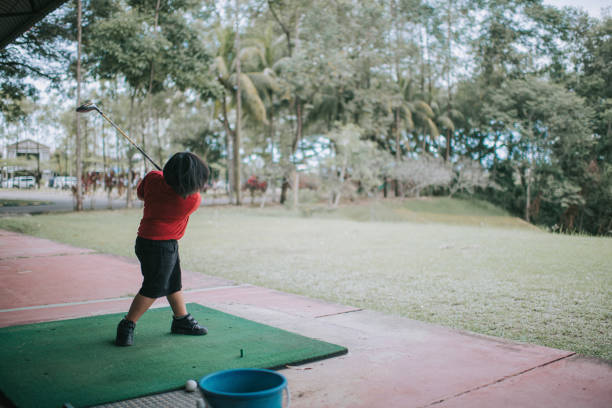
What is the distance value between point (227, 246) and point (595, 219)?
11271 mm

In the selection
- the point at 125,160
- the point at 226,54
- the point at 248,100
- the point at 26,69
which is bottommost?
the point at 125,160

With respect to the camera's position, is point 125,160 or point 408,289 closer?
point 408,289

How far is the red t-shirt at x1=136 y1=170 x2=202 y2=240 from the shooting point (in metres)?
2.97

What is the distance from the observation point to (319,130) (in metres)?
23.2

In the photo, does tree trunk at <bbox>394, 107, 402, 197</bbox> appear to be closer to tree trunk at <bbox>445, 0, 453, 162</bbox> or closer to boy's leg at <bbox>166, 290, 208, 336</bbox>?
tree trunk at <bbox>445, 0, 453, 162</bbox>

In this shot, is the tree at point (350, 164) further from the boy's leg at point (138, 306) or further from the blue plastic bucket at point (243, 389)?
the blue plastic bucket at point (243, 389)

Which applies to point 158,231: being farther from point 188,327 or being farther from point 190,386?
point 190,386

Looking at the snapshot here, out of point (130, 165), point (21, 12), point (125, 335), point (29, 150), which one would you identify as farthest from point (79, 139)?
point (125, 335)

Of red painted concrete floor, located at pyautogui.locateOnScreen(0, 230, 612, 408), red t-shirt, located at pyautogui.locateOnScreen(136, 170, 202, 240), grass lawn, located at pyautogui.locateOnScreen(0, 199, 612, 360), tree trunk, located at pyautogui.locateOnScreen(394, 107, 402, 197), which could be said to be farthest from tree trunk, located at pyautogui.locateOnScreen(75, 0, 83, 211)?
tree trunk, located at pyautogui.locateOnScreen(394, 107, 402, 197)

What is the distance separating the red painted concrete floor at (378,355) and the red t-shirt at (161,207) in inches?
41.9

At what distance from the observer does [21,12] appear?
5.23 m

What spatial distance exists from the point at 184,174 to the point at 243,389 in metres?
1.35

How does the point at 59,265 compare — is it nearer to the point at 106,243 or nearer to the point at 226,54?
the point at 106,243

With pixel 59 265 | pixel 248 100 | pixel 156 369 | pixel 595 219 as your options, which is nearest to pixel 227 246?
pixel 59 265
